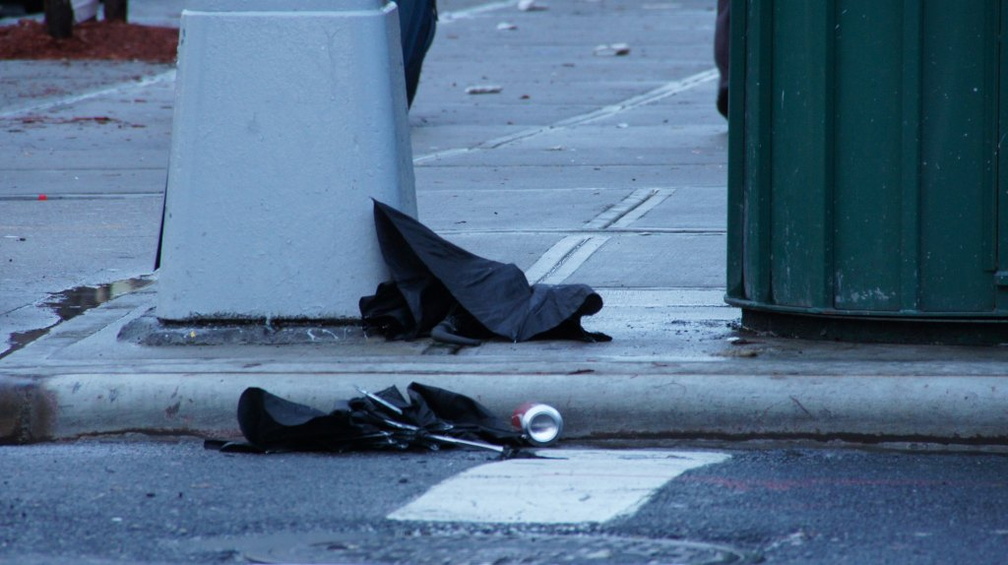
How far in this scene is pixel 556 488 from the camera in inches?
169

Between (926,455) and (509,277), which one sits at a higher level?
(509,277)

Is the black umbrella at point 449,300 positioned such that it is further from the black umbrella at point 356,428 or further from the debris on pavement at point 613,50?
the debris on pavement at point 613,50

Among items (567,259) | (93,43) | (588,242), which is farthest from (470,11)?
(567,259)

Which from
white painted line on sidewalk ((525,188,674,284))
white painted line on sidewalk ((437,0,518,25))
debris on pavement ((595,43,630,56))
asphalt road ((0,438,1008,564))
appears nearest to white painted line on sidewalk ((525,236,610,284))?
white painted line on sidewalk ((525,188,674,284))

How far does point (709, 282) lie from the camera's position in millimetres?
6715

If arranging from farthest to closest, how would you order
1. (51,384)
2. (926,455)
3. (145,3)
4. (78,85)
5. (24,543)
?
(145,3) < (78,85) < (51,384) < (926,455) < (24,543)

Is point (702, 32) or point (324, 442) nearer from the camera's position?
point (324, 442)

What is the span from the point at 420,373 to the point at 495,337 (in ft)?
1.86

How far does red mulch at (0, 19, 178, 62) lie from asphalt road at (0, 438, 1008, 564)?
1593 centimetres

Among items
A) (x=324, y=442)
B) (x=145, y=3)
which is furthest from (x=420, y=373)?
(x=145, y=3)

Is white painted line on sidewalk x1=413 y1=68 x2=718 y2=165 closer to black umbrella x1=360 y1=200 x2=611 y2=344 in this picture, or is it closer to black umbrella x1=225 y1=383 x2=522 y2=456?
black umbrella x1=360 y1=200 x2=611 y2=344

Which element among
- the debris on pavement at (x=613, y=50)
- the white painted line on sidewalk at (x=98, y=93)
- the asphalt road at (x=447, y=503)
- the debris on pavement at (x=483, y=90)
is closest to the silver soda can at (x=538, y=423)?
the asphalt road at (x=447, y=503)

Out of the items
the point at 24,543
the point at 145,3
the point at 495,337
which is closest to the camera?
the point at 24,543

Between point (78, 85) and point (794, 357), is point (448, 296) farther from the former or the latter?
point (78, 85)
